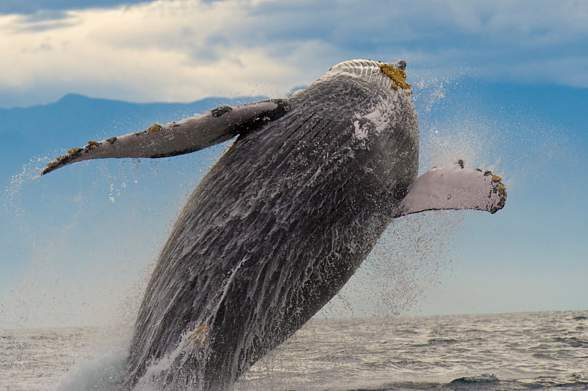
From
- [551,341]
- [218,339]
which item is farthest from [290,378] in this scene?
[551,341]

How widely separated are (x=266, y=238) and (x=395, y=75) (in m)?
3.18

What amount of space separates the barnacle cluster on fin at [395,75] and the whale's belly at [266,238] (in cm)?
88

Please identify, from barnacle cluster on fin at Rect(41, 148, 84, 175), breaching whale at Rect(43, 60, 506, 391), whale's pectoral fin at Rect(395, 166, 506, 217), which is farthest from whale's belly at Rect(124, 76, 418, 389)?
barnacle cluster on fin at Rect(41, 148, 84, 175)

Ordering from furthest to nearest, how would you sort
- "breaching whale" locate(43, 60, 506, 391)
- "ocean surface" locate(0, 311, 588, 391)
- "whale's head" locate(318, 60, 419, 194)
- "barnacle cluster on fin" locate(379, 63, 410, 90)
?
"barnacle cluster on fin" locate(379, 63, 410, 90)
"ocean surface" locate(0, 311, 588, 391)
"whale's head" locate(318, 60, 419, 194)
"breaching whale" locate(43, 60, 506, 391)

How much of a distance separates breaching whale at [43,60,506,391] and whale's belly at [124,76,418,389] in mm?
14

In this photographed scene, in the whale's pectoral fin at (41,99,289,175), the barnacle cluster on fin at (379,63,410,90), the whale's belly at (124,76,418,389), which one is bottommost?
the whale's belly at (124,76,418,389)

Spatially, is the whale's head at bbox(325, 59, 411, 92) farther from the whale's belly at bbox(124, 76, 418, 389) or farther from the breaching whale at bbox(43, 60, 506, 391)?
the whale's belly at bbox(124, 76, 418, 389)

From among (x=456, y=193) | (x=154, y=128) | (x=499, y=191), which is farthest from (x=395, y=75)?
(x=154, y=128)

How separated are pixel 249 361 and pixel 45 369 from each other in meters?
11.6

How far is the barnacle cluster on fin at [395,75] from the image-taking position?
10.2 metres

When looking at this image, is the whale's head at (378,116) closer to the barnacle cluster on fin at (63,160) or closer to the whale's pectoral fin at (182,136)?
the whale's pectoral fin at (182,136)

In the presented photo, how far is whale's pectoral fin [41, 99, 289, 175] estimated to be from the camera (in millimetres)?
8531

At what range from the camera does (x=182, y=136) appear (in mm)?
8727

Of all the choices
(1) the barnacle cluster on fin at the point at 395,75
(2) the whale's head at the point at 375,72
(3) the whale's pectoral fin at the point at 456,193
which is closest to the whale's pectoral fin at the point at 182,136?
(2) the whale's head at the point at 375,72
